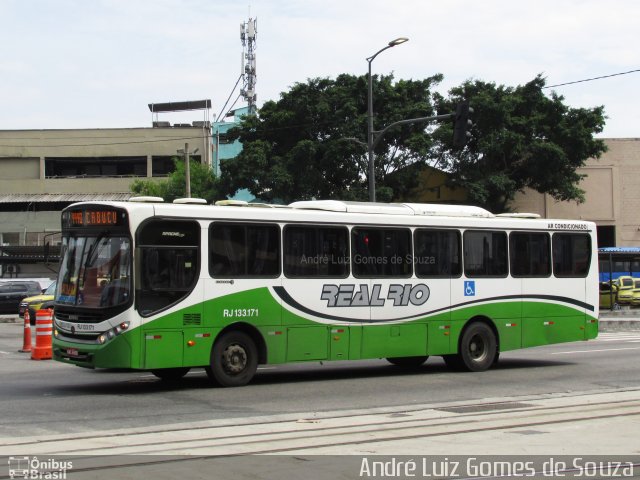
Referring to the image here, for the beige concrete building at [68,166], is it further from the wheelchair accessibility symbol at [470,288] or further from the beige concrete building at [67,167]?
the wheelchair accessibility symbol at [470,288]

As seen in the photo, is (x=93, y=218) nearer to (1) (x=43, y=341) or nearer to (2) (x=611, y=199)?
(1) (x=43, y=341)

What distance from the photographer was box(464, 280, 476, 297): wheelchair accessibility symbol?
704 inches

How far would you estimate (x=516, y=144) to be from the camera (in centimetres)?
4775

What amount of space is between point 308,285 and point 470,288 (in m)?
3.77

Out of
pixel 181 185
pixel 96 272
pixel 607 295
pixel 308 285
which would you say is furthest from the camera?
pixel 181 185

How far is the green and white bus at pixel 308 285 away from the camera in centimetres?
1425

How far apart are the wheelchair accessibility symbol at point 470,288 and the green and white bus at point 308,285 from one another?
0.02 m

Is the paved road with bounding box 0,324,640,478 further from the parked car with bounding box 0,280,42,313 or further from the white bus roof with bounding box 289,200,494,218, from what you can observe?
the parked car with bounding box 0,280,42,313

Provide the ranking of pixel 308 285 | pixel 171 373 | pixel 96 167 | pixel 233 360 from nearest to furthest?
pixel 233 360 < pixel 308 285 < pixel 171 373 < pixel 96 167

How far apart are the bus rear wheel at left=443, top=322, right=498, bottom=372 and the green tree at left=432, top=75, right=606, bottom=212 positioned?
1173 inches

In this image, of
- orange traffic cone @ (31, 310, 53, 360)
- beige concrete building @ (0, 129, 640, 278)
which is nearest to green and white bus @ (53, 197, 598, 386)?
orange traffic cone @ (31, 310, 53, 360)

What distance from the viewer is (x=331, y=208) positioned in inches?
648

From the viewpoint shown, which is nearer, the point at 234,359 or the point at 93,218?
the point at 93,218

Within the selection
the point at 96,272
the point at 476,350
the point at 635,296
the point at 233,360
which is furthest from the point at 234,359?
the point at 635,296
